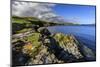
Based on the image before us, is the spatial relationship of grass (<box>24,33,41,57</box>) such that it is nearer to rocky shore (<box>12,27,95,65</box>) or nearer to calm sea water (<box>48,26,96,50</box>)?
rocky shore (<box>12,27,95,65</box>)

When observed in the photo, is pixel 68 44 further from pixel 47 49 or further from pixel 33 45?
pixel 33 45

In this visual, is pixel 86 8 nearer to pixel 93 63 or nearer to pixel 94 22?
pixel 94 22

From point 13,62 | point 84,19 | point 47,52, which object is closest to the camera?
point 13,62

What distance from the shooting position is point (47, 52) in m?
2.55

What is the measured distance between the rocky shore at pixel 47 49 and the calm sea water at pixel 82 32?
0.05 meters

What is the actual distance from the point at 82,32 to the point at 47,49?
53 cm

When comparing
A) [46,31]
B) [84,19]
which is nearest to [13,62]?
[46,31]

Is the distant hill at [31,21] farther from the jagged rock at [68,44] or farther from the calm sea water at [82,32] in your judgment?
the jagged rock at [68,44]

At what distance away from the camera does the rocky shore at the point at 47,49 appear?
243 centimetres

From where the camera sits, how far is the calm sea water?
8.58 feet

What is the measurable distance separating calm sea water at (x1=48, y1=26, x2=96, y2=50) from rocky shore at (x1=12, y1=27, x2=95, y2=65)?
0.05 meters

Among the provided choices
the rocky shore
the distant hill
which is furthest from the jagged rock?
the distant hill

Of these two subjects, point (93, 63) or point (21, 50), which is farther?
point (93, 63)

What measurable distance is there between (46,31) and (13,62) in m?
0.55
